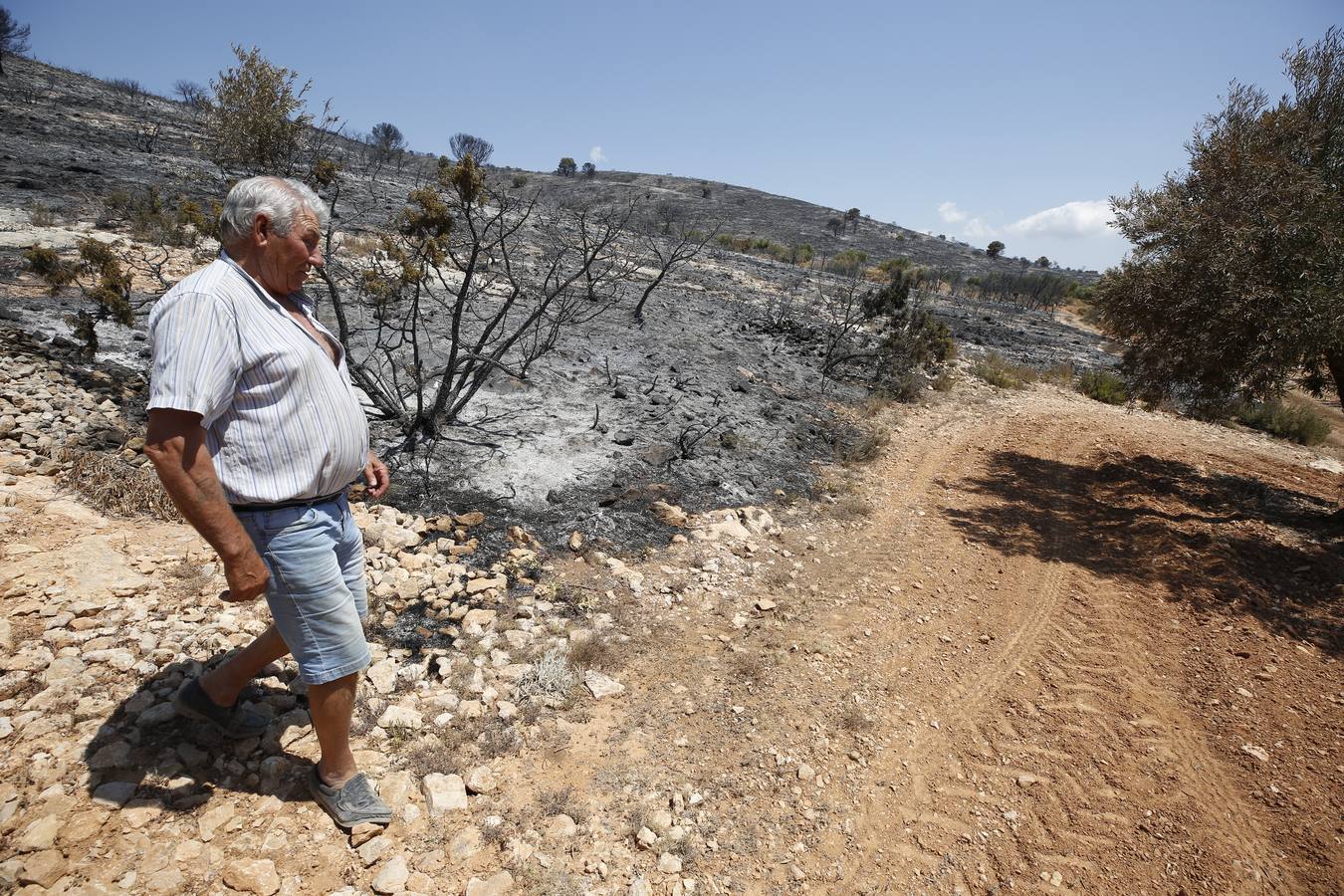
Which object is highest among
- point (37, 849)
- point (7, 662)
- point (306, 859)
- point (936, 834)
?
point (7, 662)

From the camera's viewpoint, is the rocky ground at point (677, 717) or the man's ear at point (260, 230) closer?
the man's ear at point (260, 230)

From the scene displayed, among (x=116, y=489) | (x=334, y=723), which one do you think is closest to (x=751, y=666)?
(x=334, y=723)

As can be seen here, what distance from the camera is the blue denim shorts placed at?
1.80m

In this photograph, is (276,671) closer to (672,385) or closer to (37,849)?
(37,849)

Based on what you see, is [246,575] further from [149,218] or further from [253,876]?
[149,218]

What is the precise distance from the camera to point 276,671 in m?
2.83

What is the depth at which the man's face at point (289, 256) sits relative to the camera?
1.78 metres

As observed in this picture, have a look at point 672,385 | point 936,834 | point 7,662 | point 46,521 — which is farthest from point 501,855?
point 672,385

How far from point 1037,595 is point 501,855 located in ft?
15.6

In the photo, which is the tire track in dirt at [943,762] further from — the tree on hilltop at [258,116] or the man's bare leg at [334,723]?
the tree on hilltop at [258,116]

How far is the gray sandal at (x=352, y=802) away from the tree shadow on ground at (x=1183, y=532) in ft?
18.9

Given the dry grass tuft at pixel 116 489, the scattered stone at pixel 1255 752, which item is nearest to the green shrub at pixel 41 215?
the dry grass tuft at pixel 116 489

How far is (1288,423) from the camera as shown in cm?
1209

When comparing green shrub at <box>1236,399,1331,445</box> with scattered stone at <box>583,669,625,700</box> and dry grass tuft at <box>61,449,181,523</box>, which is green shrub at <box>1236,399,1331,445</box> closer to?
scattered stone at <box>583,669,625,700</box>
